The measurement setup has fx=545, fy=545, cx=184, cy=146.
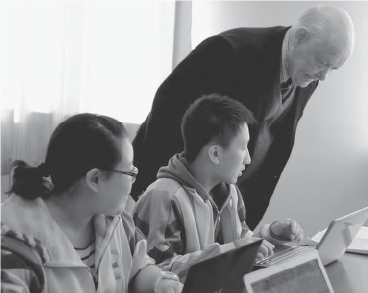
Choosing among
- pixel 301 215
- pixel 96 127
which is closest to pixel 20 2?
pixel 96 127

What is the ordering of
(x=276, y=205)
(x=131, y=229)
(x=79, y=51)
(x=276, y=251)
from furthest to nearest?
1. (x=276, y=205)
2. (x=79, y=51)
3. (x=276, y=251)
4. (x=131, y=229)

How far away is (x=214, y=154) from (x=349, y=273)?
1.70 feet

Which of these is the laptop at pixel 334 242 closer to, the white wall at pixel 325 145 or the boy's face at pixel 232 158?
the boy's face at pixel 232 158

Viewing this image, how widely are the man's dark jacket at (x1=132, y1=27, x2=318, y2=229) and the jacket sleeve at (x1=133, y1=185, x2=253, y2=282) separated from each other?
0.46 metres

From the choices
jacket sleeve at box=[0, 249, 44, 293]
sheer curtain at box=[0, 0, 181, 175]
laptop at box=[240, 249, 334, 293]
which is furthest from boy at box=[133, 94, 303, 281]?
sheer curtain at box=[0, 0, 181, 175]

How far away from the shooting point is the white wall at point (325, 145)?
3.67 metres

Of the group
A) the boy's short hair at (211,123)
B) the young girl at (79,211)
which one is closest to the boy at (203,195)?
the boy's short hair at (211,123)

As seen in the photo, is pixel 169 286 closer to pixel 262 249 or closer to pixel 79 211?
pixel 79 211

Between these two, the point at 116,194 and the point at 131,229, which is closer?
the point at 116,194

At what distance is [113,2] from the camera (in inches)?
→ 117

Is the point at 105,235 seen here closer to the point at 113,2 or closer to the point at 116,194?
the point at 116,194

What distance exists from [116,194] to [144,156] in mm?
875

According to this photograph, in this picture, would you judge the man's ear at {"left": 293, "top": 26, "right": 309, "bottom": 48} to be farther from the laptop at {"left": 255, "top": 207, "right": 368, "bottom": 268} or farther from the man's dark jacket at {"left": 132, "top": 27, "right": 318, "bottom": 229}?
the laptop at {"left": 255, "top": 207, "right": 368, "bottom": 268}

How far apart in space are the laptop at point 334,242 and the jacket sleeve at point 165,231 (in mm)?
125
